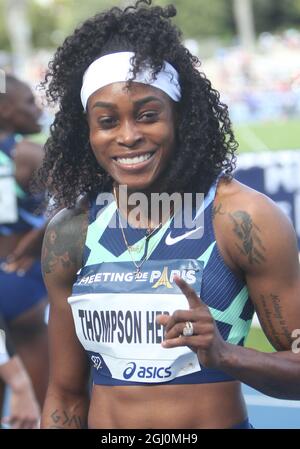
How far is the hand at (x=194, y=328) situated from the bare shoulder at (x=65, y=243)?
1.94 ft

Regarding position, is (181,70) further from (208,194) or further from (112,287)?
(112,287)

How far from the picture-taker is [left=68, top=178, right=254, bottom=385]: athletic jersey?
2609 mm

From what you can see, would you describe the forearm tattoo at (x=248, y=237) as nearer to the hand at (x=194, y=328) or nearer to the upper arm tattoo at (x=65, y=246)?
the hand at (x=194, y=328)

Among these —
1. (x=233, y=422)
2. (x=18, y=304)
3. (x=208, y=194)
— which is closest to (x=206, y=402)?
(x=233, y=422)

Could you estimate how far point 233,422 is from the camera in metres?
2.67

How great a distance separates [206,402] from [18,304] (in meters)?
3.11

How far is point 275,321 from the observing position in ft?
8.54

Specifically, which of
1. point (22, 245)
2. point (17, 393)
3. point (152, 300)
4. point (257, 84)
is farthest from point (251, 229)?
point (257, 84)

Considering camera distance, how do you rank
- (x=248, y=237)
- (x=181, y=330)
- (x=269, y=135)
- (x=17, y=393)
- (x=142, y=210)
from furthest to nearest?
(x=269, y=135), (x=17, y=393), (x=142, y=210), (x=248, y=237), (x=181, y=330)

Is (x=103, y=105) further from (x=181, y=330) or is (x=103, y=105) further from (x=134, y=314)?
(x=181, y=330)

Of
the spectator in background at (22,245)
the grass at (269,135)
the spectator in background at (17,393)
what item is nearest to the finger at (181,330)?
the spectator in background at (17,393)

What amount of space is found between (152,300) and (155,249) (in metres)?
0.16

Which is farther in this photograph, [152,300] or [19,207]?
[19,207]

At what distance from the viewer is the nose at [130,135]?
2.63 meters
